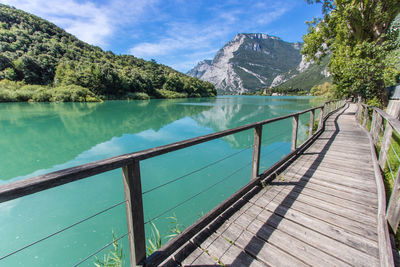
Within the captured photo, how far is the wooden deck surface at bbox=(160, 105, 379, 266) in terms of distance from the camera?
173 cm

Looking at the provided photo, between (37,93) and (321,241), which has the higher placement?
(37,93)

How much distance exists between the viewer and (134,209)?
138 cm

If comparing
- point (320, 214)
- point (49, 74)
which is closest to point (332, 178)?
point (320, 214)

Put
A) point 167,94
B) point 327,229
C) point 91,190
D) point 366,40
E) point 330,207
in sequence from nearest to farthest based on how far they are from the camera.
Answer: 1. point 327,229
2. point 330,207
3. point 91,190
4. point 366,40
5. point 167,94

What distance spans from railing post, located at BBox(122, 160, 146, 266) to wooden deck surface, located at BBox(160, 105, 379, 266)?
→ 355 millimetres

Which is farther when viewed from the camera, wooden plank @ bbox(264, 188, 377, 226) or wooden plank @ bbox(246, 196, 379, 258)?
wooden plank @ bbox(264, 188, 377, 226)

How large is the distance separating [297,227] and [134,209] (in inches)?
76.3

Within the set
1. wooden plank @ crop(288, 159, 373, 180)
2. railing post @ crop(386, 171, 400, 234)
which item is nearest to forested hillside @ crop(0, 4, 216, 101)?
wooden plank @ crop(288, 159, 373, 180)

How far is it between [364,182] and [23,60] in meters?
62.2

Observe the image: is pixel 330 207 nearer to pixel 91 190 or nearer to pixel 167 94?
pixel 91 190

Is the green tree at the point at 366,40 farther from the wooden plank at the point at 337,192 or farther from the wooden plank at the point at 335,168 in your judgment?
the wooden plank at the point at 337,192

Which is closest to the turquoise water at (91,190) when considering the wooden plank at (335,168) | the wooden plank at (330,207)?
the wooden plank at (330,207)

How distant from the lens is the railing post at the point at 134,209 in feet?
Answer: 4.37

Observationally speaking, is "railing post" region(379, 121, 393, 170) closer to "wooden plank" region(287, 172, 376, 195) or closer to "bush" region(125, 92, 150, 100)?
"wooden plank" region(287, 172, 376, 195)
